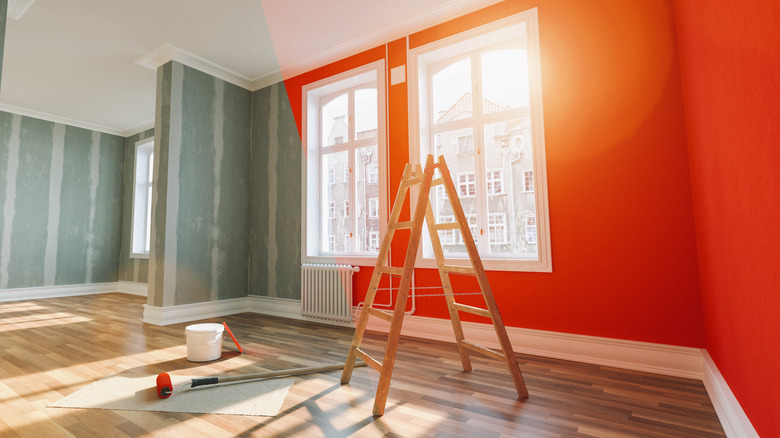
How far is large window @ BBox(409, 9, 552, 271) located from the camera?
3109mm

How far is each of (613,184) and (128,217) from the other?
805 cm

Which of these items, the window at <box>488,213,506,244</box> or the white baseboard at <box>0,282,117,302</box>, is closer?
the window at <box>488,213,506,244</box>

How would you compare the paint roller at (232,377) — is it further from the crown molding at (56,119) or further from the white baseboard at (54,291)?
the crown molding at (56,119)

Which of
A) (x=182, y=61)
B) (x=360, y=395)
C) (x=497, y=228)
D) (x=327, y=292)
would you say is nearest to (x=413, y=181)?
(x=360, y=395)

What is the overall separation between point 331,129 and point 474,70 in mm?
1923

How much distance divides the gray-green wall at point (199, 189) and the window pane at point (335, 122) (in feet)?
4.06

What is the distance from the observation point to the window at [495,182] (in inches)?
133

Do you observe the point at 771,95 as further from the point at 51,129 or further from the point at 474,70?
the point at 51,129

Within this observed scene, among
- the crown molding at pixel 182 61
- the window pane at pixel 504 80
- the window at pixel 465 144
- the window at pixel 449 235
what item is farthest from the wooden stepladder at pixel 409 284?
the crown molding at pixel 182 61

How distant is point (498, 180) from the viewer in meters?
3.41

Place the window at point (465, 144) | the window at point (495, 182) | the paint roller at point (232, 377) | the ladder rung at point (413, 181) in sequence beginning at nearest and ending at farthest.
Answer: the paint roller at point (232, 377) → the ladder rung at point (413, 181) → the window at point (495, 182) → the window at point (465, 144)

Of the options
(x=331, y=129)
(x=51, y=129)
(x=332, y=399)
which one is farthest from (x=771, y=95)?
(x=51, y=129)

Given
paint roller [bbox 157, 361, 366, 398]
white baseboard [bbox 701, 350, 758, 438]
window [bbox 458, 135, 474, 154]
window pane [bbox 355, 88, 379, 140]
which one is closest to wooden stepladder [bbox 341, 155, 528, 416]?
paint roller [bbox 157, 361, 366, 398]

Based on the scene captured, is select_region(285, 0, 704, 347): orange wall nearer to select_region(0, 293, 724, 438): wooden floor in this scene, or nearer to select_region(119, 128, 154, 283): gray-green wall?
select_region(0, 293, 724, 438): wooden floor
